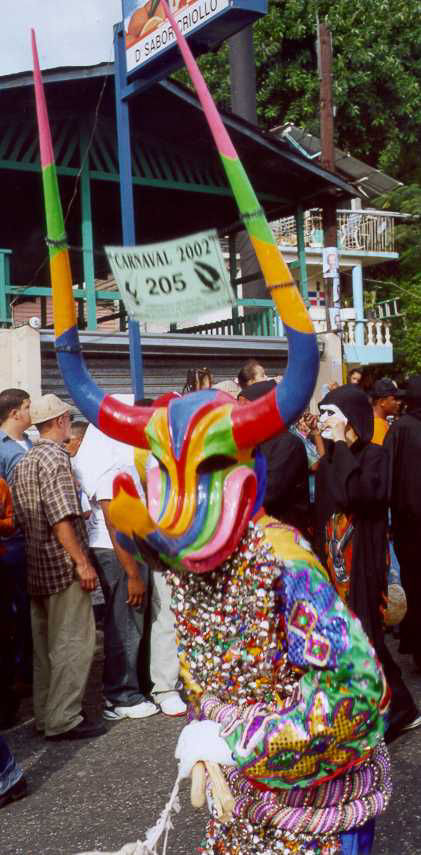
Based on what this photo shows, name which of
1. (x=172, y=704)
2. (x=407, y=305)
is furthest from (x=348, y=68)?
(x=172, y=704)

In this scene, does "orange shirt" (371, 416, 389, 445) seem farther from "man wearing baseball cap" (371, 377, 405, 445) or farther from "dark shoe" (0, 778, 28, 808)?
"dark shoe" (0, 778, 28, 808)

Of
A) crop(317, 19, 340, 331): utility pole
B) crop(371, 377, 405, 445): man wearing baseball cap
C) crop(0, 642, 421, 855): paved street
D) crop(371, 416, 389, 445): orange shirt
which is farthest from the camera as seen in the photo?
crop(317, 19, 340, 331): utility pole

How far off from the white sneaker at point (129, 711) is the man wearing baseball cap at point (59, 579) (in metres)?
0.23

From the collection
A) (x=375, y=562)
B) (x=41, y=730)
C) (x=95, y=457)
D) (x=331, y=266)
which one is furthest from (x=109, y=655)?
(x=331, y=266)

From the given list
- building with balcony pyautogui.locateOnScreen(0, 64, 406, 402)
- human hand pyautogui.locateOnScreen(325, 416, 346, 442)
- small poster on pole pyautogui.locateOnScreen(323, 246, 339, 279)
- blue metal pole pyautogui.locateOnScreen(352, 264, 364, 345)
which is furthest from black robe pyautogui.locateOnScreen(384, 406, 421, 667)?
blue metal pole pyautogui.locateOnScreen(352, 264, 364, 345)

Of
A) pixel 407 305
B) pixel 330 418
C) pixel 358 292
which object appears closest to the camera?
pixel 330 418

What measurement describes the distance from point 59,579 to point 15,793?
1.16 meters

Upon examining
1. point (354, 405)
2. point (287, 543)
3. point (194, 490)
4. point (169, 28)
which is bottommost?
point (287, 543)

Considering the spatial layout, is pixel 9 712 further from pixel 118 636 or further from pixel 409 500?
pixel 409 500

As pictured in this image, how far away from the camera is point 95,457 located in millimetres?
5426

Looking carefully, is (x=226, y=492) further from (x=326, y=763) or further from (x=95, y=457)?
(x=95, y=457)

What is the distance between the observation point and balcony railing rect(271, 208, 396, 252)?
24922 mm

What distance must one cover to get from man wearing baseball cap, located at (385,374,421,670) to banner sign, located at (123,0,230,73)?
262cm

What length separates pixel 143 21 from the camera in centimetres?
396
